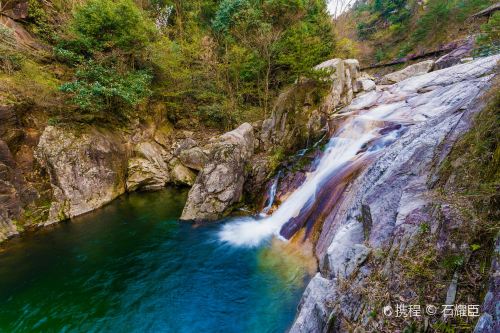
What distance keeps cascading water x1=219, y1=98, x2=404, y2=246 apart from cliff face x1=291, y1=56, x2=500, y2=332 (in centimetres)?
289

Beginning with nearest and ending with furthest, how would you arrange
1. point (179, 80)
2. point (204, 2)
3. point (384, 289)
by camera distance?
point (384, 289)
point (179, 80)
point (204, 2)

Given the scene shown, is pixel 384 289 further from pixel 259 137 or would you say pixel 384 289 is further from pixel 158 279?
pixel 259 137

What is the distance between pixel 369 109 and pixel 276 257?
30.2 feet

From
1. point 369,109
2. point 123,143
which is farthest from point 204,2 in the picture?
point 369,109

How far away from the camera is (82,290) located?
22.5 feet

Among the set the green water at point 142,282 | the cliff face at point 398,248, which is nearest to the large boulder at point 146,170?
the green water at point 142,282

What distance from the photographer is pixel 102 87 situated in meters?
11.6

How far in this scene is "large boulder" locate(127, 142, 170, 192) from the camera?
13.5 meters

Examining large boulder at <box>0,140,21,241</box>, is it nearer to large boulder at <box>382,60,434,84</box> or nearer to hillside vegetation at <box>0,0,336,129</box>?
hillside vegetation at <box>0,0,336,129</box>

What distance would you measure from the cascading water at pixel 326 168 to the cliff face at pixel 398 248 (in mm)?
2891

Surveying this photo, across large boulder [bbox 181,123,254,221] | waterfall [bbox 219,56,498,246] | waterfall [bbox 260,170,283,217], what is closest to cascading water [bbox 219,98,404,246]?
waterfall [bbox 219,56,498,246]

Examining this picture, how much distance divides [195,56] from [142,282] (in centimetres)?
1364

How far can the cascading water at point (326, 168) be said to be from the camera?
29.2ft

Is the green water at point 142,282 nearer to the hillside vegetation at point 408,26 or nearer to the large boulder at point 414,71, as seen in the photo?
the large boulder at point 414,71
